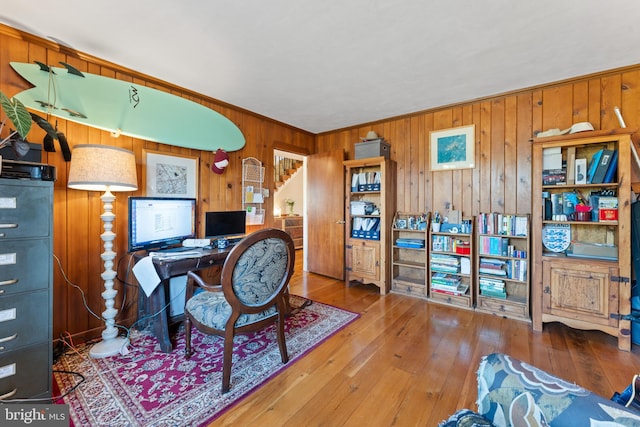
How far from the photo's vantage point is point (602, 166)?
2215 millimetres

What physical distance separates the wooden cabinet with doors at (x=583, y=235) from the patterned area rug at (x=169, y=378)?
6.63ft

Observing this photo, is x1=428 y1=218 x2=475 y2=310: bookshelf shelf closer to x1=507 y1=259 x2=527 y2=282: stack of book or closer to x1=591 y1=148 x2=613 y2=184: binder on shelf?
x1=507 y1=259 x2=527 y2=282: stack of book

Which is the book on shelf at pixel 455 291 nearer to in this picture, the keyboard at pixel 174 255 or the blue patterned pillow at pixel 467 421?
the blue patterned pillow at pixel 467 421

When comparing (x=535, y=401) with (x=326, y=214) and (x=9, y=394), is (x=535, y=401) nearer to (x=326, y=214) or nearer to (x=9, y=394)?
(x=9, y=394)

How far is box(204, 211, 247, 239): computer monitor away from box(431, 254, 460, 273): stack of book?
2.29m

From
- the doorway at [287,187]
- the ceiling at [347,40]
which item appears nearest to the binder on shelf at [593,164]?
the ceiling at [347,40]

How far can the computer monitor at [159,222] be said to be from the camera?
6.96 feet

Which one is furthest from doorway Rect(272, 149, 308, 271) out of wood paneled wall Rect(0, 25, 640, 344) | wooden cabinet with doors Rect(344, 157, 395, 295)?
wooden cabinet with doors Rect(344, 157, 395, 295)

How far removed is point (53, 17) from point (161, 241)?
5.55 ft

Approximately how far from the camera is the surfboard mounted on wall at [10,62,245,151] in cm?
195

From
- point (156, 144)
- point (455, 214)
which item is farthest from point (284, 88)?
point (455, 214)

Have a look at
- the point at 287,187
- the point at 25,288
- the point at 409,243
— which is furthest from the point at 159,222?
the point at 287,187

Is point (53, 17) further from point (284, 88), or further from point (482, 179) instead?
point (482, 179)

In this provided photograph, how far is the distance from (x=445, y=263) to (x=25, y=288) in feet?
11.3
